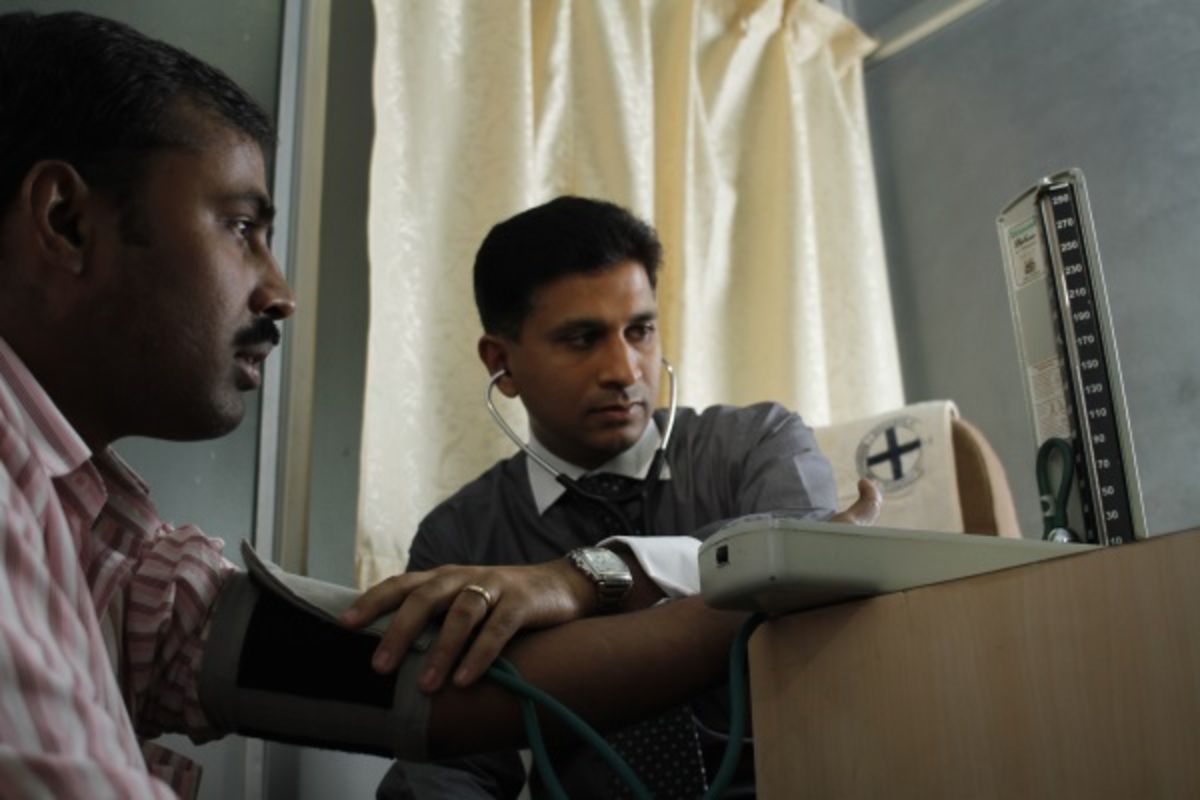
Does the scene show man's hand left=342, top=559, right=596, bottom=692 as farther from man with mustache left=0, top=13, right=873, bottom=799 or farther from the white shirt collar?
the white shirt collar

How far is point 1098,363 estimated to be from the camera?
96 centimetres

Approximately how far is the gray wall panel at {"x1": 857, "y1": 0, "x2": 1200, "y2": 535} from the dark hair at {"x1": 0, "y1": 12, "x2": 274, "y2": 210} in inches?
71.1

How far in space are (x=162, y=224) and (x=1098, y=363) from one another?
28.0 inches

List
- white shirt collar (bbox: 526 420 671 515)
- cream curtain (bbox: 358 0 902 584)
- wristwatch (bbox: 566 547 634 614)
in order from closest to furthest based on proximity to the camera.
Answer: wristwatch (bbox: 566 547 634 614) < white shirt collar (bbox: 526 420 671 515) < cream curtain (bbox: 358 0 902 584)

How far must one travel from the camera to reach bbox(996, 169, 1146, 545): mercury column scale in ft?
3.07

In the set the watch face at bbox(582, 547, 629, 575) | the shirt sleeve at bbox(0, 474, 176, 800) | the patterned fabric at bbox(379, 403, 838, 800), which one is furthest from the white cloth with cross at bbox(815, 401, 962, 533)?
the shirt sleeve at bbox(0, 474, 176, 800)

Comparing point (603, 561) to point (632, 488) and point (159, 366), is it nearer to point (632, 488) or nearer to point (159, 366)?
point (159, 366)

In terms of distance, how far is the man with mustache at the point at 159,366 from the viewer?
0.90 meters

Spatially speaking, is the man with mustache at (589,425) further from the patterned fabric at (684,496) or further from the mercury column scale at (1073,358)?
the mercury column scale at (1073,358)

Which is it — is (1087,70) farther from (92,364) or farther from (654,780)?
(92,364)

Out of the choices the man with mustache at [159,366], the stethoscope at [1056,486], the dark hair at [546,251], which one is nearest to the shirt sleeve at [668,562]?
the man with mustache at [159,366]

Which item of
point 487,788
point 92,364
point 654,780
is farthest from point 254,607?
point 487,788

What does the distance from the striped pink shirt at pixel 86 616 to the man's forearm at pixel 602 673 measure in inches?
7.9

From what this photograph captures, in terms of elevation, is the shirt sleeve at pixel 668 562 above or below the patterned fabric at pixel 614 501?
below
